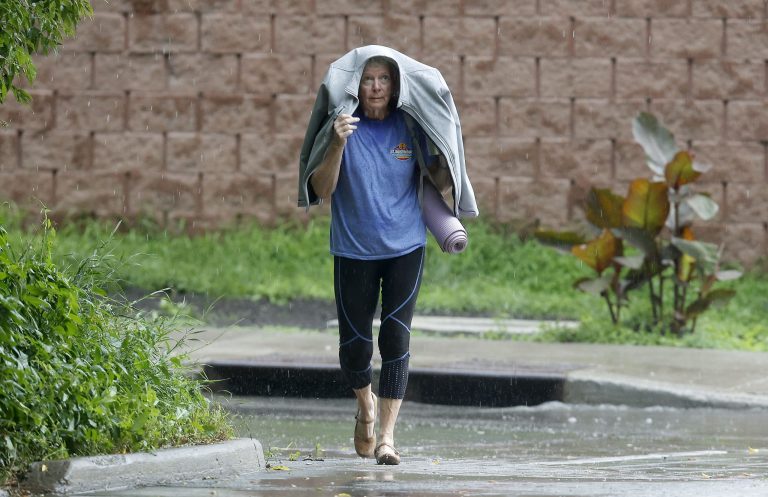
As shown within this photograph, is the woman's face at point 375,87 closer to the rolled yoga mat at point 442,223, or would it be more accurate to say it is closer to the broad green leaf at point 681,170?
the rolled yoga mat at point 442,223

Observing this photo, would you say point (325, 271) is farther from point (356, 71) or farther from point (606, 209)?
point (356, 71)

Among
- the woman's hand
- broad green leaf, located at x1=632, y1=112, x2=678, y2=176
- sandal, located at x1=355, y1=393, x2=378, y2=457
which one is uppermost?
the woman's hand

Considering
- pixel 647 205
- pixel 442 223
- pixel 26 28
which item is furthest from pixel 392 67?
pixel 647 205

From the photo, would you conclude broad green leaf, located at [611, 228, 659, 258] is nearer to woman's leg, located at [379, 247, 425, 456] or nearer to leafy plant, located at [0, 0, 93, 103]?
woman's leg, located at [379, 247, 425, 456]

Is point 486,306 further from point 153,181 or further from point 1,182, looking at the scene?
point 1,182

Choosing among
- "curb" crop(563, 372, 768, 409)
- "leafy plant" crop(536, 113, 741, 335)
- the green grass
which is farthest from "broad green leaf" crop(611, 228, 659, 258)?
"curb" crop(563, 372, 768, 409)

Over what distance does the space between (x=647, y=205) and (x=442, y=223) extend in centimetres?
514

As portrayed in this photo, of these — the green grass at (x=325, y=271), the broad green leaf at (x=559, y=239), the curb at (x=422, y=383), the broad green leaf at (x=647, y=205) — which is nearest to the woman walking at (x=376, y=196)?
the curb at (x=422, y=383)

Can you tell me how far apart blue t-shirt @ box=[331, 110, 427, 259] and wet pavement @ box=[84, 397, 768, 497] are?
937 mm

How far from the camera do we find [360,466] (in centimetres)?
596

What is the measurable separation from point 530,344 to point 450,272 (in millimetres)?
3058

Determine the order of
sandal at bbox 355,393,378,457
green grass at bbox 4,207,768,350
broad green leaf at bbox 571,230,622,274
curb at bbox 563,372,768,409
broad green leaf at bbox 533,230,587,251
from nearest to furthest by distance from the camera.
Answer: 1. sandal at bbox 355,393,378,457
2. curb at bbox 563,372,768,409
3. broad green leaf at bbox 571,230,622,274
4. broad green leaf at bbox 533,230,587,251
5. green grass at bbox 4,207,768,350

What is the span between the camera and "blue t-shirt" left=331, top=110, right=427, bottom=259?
6.15m

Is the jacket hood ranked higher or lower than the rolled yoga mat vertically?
higher
